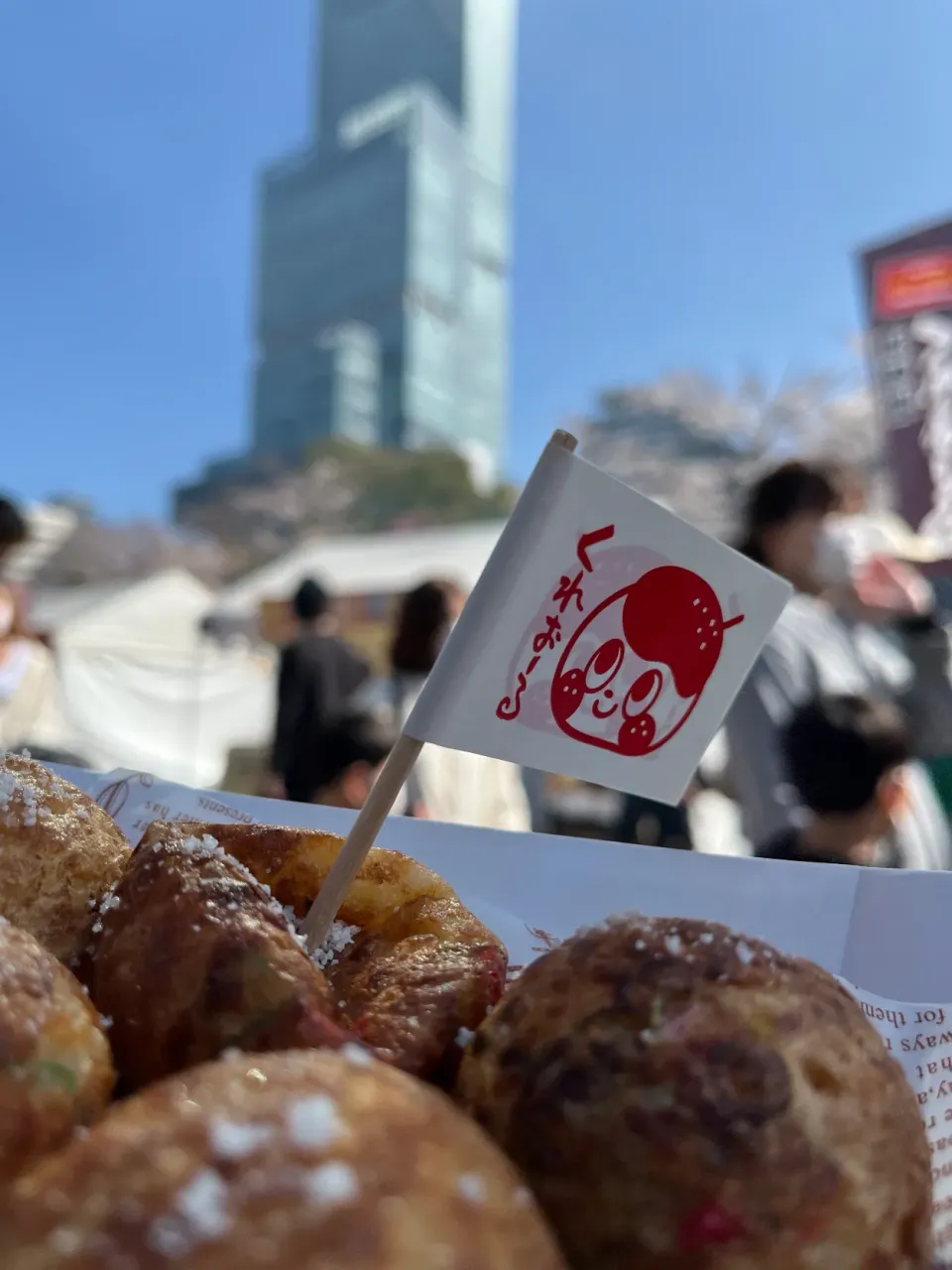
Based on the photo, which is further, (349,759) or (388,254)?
(388,254)

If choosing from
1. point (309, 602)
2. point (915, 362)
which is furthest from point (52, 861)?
point (915, 362)

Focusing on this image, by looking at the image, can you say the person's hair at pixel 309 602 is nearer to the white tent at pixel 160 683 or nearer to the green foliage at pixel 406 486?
the white tent at pixel 160 683

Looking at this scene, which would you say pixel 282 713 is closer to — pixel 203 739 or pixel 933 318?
pixel 933 318

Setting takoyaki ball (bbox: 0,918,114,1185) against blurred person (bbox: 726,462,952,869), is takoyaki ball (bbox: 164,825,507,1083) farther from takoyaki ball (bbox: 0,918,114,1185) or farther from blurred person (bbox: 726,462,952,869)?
blurred person (bbox: 726,462,952,869)

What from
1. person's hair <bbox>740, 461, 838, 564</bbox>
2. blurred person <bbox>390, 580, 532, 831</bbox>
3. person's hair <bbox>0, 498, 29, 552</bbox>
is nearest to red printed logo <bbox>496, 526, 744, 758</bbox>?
person's hair <bbox>740, 461, 838, 564</bbox>

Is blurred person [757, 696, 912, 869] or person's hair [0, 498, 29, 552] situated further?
person's hair [0, 498, 29, 552]

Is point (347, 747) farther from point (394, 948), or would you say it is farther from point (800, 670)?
point (394, 948)
